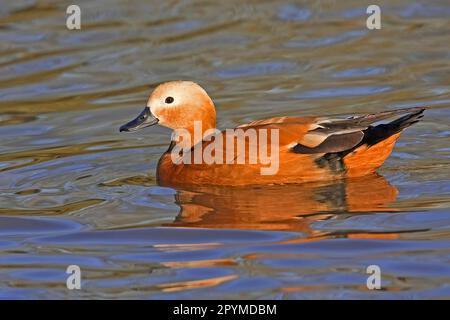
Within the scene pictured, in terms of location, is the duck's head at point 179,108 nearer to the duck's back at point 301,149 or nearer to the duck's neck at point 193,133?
the duck's neck at point 193,133

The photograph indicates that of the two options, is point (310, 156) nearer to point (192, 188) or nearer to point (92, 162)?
point (192, 188)

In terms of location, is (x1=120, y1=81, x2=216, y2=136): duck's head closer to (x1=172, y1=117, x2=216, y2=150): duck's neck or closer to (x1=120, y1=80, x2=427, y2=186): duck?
(x1=172, y1=117, x2=216, y2=150): duck's neck

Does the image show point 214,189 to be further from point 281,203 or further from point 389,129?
point 389,129

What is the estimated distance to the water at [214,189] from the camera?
25.0ft

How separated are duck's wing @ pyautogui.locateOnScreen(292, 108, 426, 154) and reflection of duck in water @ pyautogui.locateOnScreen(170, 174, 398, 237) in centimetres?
32

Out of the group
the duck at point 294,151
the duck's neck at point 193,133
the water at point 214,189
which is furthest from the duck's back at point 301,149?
the duck's neck at point 193,133

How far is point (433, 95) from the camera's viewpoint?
40.3ft

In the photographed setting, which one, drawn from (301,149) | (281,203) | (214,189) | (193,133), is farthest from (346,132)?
(193,133)

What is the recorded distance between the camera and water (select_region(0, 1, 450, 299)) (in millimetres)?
7625

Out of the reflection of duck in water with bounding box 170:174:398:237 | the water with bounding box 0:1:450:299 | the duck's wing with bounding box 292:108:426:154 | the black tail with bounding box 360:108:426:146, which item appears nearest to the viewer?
the water with bounding box 0:1:450:299

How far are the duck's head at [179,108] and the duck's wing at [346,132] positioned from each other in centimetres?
106

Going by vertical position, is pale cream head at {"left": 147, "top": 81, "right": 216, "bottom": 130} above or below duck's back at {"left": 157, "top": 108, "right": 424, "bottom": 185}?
above

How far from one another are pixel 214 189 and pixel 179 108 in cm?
89

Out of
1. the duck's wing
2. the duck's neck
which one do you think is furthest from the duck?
the duck's neck
